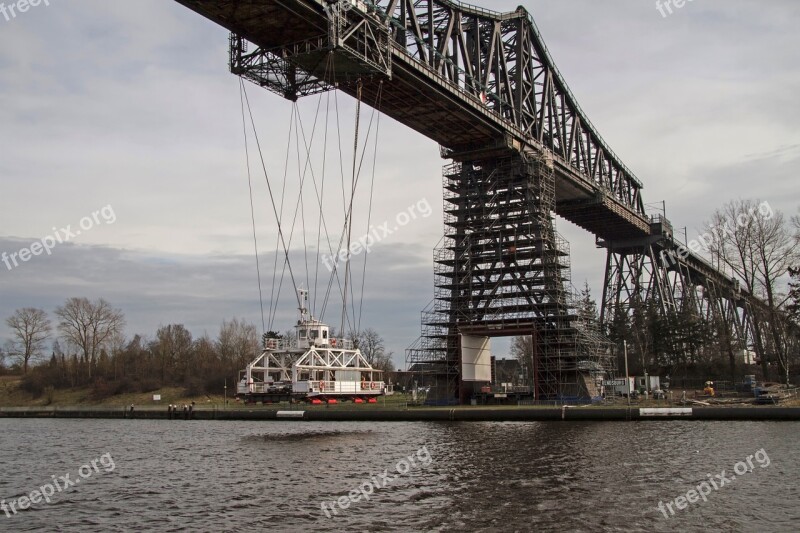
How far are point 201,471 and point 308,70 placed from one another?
26.3m

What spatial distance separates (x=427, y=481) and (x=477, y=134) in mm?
46028

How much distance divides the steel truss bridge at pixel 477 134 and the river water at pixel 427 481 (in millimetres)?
22481

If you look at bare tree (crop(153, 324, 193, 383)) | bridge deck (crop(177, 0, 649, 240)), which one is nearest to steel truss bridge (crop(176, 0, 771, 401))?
bridge deck (crop(177, 0, 649, 240))

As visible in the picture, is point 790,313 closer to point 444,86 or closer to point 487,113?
point 487,113

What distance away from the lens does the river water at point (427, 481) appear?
21.5m

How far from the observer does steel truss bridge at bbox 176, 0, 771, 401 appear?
46188 mm

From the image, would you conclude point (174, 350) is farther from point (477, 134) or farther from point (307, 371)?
point (477, 134)

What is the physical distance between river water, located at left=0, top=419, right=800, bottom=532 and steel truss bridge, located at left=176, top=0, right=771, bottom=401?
73.8 ft

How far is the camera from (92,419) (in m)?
81.7

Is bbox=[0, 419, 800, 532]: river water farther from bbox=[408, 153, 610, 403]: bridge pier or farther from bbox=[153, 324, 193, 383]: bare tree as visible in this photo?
bbox=[153, 324, 193, 383]: bare tree

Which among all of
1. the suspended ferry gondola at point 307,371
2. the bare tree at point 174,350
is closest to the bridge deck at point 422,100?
the suspended ferry gondola at point 307,371

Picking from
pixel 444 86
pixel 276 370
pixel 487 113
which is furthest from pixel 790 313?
pixel 276 370

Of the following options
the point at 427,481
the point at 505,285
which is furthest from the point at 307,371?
the point at 427,481

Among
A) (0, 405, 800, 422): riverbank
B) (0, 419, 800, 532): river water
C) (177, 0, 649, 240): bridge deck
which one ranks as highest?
(177, 0, 649, 240): bridge deck
